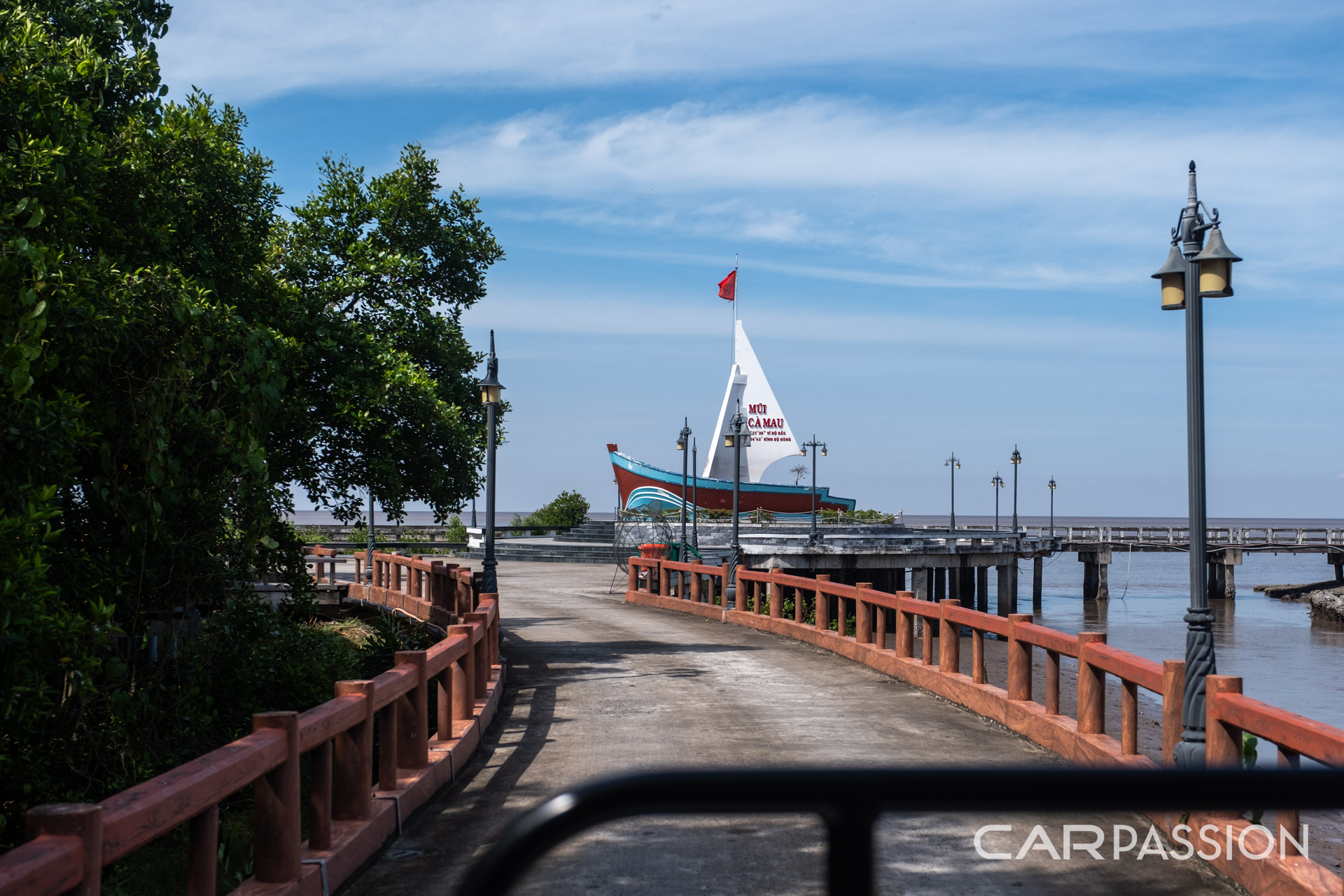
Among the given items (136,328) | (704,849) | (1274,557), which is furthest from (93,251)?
(1274,557)

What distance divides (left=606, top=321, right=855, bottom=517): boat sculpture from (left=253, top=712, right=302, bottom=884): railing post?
63.5 m

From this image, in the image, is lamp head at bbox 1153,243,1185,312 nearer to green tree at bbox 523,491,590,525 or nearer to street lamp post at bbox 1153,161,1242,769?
street lamp post at bbox 1153,161,1242,769

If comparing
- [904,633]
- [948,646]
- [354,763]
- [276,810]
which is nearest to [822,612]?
[904,633]

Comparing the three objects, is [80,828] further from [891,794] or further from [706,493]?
[706,493]

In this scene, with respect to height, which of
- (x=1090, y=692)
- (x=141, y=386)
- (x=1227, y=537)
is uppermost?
(x=141, y=386)

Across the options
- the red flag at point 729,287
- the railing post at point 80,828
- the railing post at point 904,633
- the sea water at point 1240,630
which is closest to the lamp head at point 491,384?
the railing post at point 904,633

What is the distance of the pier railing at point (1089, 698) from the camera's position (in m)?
5.66

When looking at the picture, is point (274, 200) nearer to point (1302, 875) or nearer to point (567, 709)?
point (567, 709)

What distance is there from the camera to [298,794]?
5.66 meters

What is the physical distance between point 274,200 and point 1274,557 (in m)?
168

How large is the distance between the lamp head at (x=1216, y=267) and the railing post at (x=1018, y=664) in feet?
11.4

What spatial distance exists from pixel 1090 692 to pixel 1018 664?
1833 millimetres

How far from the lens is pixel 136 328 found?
32.4ft

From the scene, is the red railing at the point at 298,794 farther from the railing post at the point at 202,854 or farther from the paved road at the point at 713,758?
the paved road at the point at 713,758
